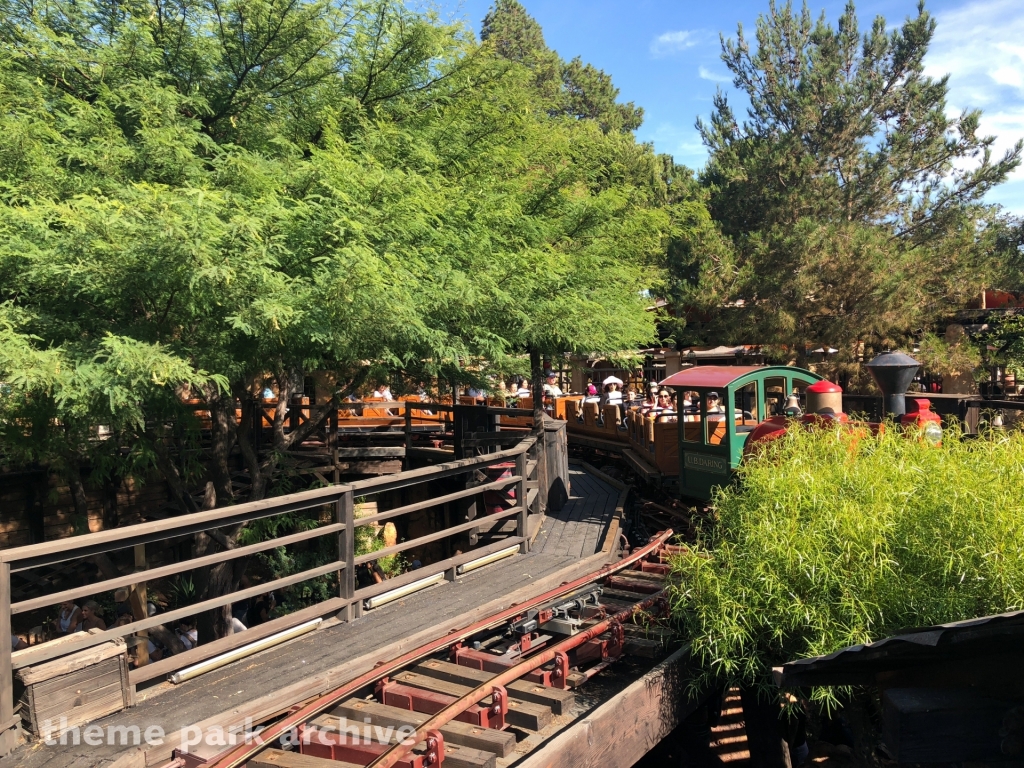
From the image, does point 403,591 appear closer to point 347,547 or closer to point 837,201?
point 347,547

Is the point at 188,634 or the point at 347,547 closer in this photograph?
the point at 347,547

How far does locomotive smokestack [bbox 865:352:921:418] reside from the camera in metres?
9.05

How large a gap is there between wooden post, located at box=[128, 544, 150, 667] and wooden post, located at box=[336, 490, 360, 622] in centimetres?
306

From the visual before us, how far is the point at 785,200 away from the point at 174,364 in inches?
696

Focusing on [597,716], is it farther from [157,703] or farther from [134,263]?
[134,263]

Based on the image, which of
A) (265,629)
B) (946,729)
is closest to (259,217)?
(265,629)

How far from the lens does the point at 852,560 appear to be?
4.61 metres

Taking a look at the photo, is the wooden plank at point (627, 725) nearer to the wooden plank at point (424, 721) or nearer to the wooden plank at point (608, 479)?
the wooden plank at point (424, 721)

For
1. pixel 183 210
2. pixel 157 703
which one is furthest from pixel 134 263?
pixel 157 703

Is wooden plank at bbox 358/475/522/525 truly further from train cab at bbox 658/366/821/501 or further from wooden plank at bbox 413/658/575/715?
train cab at bbox 658/366/821/501

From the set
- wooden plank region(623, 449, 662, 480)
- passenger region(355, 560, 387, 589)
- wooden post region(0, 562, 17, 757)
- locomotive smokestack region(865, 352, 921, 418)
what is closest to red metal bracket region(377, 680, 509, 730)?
wooden post region(0, 562, 17, 757)

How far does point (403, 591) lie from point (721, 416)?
6465mm

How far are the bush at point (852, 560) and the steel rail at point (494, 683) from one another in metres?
0.67

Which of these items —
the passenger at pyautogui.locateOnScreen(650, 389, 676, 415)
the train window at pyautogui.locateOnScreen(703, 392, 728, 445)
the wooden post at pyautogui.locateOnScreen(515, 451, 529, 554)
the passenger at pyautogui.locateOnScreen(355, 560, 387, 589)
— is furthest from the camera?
the passenger at pyautogui.locateOnScreen(650, 389, 676, 415)
